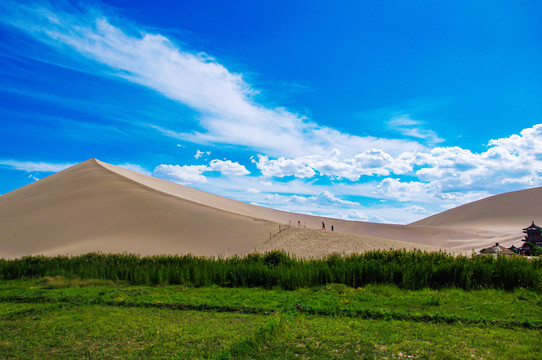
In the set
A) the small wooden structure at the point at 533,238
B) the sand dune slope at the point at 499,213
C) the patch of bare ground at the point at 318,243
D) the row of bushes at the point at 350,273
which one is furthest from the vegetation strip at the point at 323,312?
the sand dune slope at the point at 499,213

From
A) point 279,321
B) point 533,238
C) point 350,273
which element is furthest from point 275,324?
point 533,238

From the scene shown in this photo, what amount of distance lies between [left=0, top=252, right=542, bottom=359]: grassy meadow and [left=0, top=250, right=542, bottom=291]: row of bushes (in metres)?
0.14

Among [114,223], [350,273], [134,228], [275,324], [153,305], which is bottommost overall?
[153,305]

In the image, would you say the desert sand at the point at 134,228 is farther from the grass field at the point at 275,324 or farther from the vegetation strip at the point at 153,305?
the vegetation strip at the point at 153,305

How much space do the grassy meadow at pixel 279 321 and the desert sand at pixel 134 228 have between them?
30.3ft

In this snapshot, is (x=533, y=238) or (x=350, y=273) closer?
(x=350, y=273)

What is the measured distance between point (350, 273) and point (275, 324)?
5.53 meters

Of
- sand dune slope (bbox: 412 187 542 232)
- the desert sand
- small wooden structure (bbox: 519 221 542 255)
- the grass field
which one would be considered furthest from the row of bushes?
sand dune slope (bbox: 412 187 542 232)

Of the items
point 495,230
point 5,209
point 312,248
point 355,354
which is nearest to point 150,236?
point 312,248

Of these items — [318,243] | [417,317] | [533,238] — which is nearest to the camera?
[417,317]

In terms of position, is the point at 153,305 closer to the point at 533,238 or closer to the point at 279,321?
the point at 279,321

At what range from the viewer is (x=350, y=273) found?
11.4 meters

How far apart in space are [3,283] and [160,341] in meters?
10.8

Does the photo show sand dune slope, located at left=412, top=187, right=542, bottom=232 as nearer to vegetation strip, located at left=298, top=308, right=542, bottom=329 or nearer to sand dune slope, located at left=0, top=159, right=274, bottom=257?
sand dune slope, located at left=0, top=159, right=274, bottom=257
